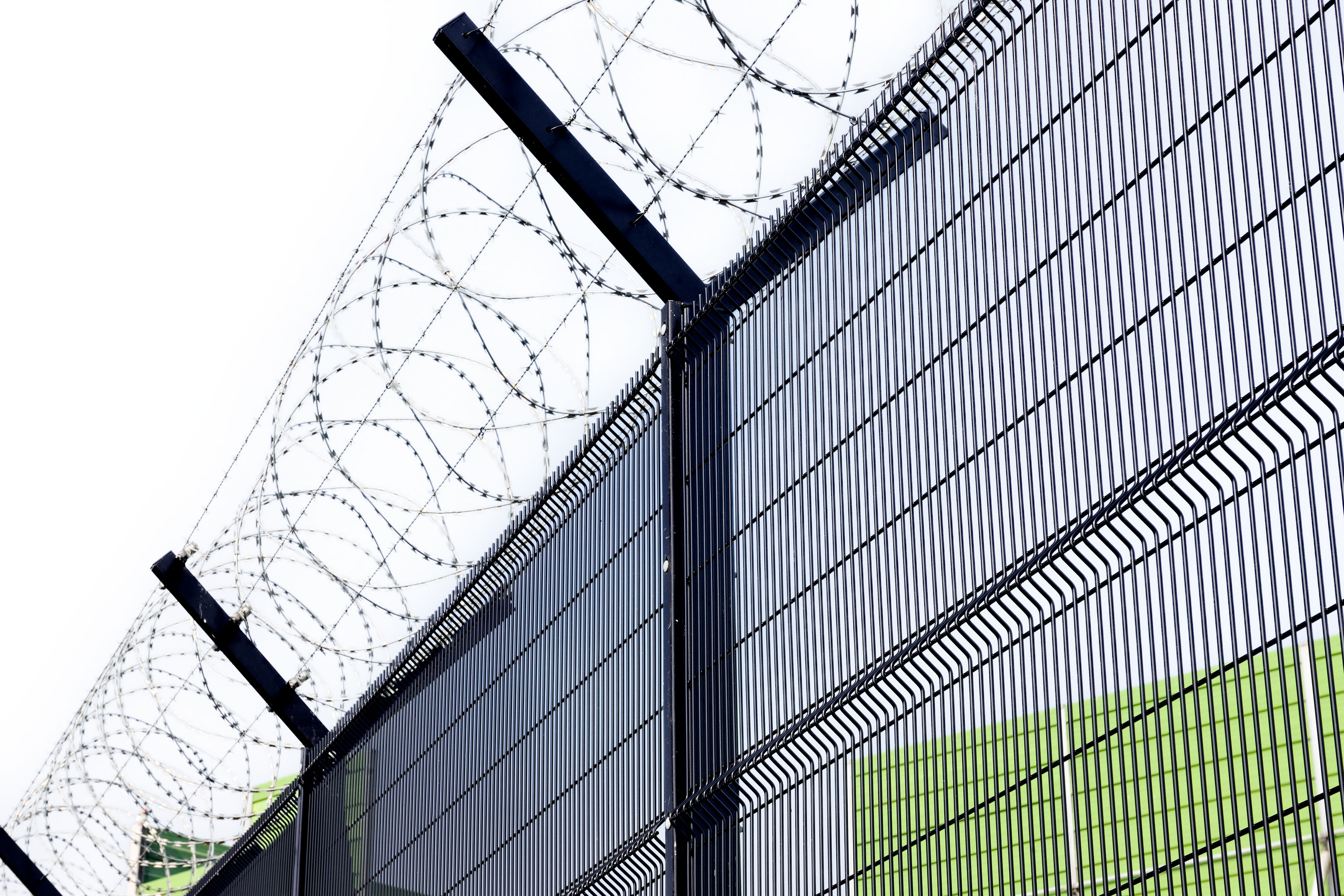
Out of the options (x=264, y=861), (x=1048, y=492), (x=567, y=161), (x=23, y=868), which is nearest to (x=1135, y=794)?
(x=1048, y=492)

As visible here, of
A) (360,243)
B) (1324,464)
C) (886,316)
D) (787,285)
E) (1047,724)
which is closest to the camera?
(1324,464)

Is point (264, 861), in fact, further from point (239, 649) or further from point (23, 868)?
point (23, 868)

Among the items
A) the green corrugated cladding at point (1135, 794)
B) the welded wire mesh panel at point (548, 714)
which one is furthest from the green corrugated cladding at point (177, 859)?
the green corrugated cladding at point (1135, 794)

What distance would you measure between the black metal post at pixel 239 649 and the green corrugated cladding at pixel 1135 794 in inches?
318

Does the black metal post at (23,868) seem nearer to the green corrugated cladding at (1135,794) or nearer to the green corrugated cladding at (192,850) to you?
the green corrugated cladding at (192,850)

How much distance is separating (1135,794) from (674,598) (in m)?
3.79

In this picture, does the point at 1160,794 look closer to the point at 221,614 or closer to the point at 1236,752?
the point at 1236,752

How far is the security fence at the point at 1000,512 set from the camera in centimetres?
530

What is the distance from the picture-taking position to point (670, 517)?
Result: 9.27 metres

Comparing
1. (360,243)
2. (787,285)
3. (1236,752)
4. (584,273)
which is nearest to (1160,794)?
(1236,752)

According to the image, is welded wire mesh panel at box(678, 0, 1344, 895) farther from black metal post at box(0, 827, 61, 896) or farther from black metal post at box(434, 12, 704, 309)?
black metal post at box(0, 827, 61, 896)

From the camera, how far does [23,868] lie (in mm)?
21000

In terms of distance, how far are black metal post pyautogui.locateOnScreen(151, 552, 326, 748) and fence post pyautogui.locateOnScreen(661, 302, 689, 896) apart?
5.77 m

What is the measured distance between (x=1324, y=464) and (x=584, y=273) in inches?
201
